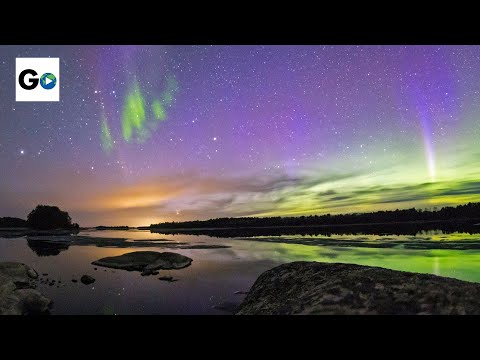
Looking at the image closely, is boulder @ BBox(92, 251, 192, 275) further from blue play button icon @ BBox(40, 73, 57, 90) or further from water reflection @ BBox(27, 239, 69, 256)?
blue play button icon @ BBox(40, 73, 57, 90)

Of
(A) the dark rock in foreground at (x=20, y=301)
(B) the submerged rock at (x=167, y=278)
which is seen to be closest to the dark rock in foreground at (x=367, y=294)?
(A) the dark rock in foreground at (x=20, y=301)

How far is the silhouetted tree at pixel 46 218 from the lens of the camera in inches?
3317

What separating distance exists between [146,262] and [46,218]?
3133 inches

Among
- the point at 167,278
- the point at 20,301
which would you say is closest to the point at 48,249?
the point at 167,278

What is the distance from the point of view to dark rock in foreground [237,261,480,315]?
407 cm

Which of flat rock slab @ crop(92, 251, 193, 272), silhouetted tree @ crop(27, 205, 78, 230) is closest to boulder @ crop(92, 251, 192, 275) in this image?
flat rock slab @ crop(92, 251, 193, 272)

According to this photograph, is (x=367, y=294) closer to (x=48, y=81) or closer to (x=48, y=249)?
(x=48, y=81)

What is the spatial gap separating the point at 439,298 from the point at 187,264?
18.4 meters

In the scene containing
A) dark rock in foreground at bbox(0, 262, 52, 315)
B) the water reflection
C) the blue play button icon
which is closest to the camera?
the blue play button icon

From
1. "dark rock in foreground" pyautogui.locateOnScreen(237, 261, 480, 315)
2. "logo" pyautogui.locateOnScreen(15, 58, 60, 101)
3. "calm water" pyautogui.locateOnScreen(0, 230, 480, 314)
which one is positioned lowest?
"calm water" pyautogui.locateOnScreen(0, 230, 480, 314)

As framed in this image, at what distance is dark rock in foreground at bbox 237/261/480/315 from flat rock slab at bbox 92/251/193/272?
49.7 ft
